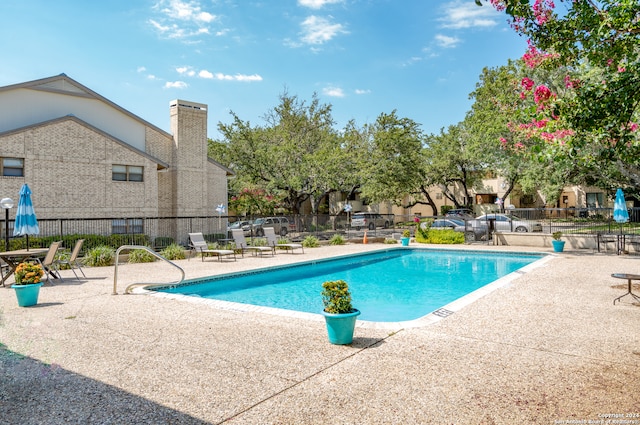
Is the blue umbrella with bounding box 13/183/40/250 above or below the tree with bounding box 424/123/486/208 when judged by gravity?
below

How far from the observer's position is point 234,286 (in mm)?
12727

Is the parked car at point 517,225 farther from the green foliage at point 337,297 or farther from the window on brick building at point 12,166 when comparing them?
the window on brick building at point 12,166

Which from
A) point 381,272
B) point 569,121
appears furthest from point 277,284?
point 569,121

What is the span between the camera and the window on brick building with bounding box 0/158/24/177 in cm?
1866

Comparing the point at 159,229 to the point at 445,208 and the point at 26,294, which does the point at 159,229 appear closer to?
the point at 26,294

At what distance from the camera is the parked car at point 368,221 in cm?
3456

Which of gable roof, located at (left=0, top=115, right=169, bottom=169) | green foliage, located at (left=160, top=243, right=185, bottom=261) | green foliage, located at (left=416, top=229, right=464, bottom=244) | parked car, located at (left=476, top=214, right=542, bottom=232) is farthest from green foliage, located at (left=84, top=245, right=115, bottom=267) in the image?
parked car, located at (left=476, top=214, right=542, bottom=232)

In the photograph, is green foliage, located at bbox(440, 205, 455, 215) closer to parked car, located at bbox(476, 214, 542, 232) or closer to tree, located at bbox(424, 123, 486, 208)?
tree, located at bbox(424, 123, 486, 208)

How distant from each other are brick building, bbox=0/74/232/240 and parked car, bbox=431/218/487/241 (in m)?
14.5

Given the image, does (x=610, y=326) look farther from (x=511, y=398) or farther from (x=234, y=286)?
(x=234, y=286)

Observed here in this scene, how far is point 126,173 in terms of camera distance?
22297 mm

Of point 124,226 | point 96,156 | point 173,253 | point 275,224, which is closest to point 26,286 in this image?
point 173,253

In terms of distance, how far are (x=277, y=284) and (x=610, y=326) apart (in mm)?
9113

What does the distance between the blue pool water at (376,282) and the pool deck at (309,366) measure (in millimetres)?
2814
